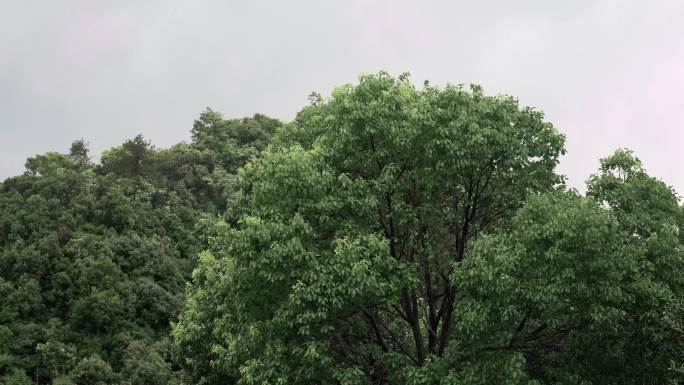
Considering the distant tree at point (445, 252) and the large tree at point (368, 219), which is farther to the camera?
the large tree at point (368, 219)

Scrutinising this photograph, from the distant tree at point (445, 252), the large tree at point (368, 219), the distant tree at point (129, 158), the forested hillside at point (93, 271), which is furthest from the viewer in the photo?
the distant tree at point (129, 158)

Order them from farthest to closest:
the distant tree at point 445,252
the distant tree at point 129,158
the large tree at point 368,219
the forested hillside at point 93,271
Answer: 1. the distant tree at point 129,158
2. the forested hillside at point 93,271
3. the large tree at point 368,219
4. the distant tree at point 445,252

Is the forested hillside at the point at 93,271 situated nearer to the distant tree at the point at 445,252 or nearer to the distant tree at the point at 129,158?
the distant tree at the point at 129,158

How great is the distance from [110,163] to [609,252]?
144 feet

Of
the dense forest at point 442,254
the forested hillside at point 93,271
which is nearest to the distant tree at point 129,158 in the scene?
the forested hillside at point 93,271

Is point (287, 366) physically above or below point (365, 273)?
below

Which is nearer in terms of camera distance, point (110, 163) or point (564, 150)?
point (564, 150)

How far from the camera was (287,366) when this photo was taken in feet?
38.3

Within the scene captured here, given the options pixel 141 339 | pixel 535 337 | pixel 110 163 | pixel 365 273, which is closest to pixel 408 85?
pixel 365 273

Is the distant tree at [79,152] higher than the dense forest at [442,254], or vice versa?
the distant tree at [79,152]

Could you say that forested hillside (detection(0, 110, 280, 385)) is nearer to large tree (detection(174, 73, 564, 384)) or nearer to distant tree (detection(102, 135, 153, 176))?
distant tree (detection(102, 135, 153, 176))

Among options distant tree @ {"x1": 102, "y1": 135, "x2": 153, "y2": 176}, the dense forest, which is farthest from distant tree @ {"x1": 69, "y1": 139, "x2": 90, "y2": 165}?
the dense forest

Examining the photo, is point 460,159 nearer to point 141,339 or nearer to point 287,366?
point 287,366

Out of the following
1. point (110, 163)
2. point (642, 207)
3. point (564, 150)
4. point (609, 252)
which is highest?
point (110, 163)
